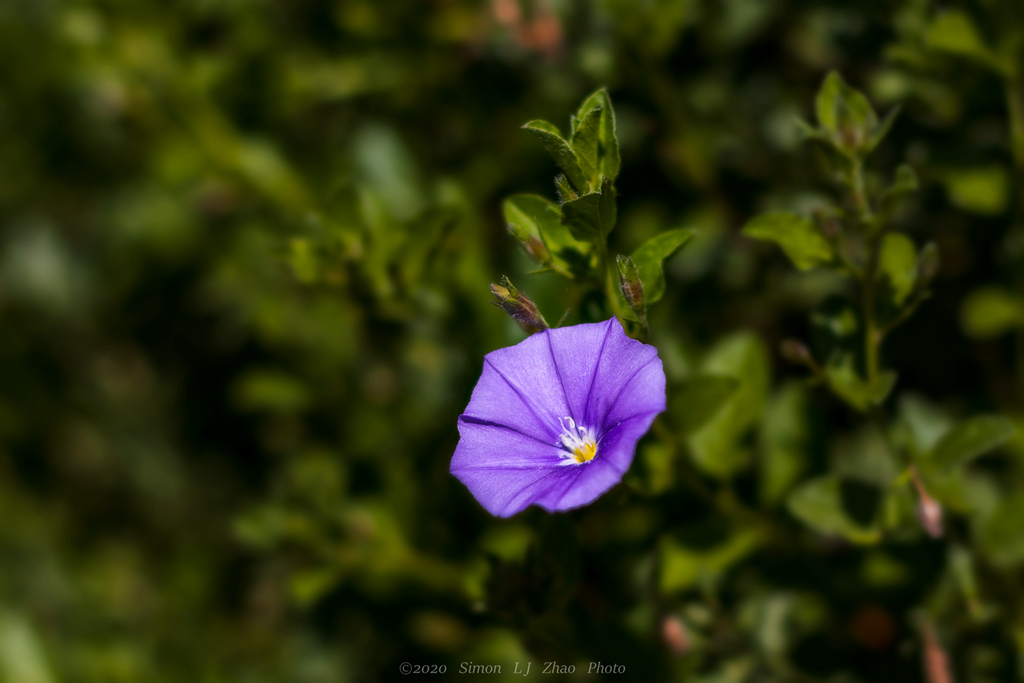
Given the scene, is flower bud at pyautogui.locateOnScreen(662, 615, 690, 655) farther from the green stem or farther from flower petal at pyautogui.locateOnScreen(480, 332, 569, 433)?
the green stem

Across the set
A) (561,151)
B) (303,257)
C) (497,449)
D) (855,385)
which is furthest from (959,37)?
(303,257)

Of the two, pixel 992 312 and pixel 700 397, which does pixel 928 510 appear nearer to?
pixel 700 397

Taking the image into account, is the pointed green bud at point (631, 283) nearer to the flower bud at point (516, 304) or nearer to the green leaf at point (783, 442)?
the flower bud at point (516, 304)

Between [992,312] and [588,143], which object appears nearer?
[588,143]

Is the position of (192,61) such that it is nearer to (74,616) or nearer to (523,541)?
(523,541)

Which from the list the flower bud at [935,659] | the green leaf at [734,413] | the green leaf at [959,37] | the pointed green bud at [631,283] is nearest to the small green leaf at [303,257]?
the pointed green bud at [631,283]

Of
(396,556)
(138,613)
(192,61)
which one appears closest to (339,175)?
(192,61)
